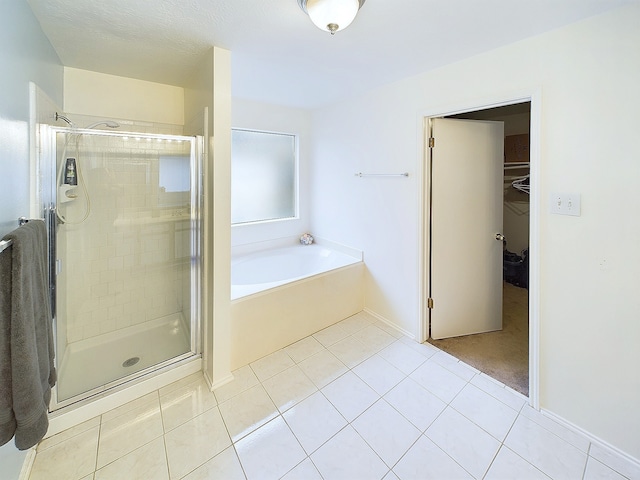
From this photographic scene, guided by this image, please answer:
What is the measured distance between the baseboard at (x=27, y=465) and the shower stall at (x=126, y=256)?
1.34ft

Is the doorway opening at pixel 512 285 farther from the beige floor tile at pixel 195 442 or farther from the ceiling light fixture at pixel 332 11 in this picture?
the beige floor tile at pixel 195 442

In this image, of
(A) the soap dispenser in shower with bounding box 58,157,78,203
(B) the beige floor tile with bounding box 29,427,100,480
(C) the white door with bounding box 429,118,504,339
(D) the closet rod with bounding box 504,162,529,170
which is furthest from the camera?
(D) the closet rod with bounding box 504,162,529,170

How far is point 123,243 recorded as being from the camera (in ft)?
7.62

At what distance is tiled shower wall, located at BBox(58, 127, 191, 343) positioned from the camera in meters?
2.12

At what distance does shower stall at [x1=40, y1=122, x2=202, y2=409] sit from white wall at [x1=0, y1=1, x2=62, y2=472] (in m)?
0.47

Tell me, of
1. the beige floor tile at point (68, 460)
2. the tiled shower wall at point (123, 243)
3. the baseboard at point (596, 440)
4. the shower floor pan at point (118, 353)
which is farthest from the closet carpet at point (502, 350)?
the beige floor tile at point (68, 460)

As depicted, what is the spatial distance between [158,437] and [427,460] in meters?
1.45

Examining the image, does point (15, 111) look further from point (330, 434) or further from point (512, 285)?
point (512, 285)

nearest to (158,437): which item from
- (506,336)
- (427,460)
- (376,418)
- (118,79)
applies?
(376,418)

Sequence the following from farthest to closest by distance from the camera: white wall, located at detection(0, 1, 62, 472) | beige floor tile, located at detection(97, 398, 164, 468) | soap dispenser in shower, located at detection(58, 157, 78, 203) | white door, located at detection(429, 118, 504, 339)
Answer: white door, located at detection(429, 118, 504, 339), soap dispenser in shower, located at detection(58, 157, 78, 203), beige floor tile, located at detection(97, 398, 164, 468), white wall, located at detection(0, 1, 62, 472)

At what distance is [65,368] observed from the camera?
1862 millimetres

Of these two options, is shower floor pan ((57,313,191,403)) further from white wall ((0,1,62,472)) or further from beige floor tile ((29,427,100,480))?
white wall ((0,1,62,472))

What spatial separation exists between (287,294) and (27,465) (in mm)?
1648

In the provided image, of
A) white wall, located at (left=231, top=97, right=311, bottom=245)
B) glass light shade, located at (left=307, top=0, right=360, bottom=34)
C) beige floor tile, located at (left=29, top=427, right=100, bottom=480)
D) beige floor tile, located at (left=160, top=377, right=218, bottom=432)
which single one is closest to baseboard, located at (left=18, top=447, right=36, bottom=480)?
beige floor tile, located at (left=29, top=427, right=100, bottom=480)
